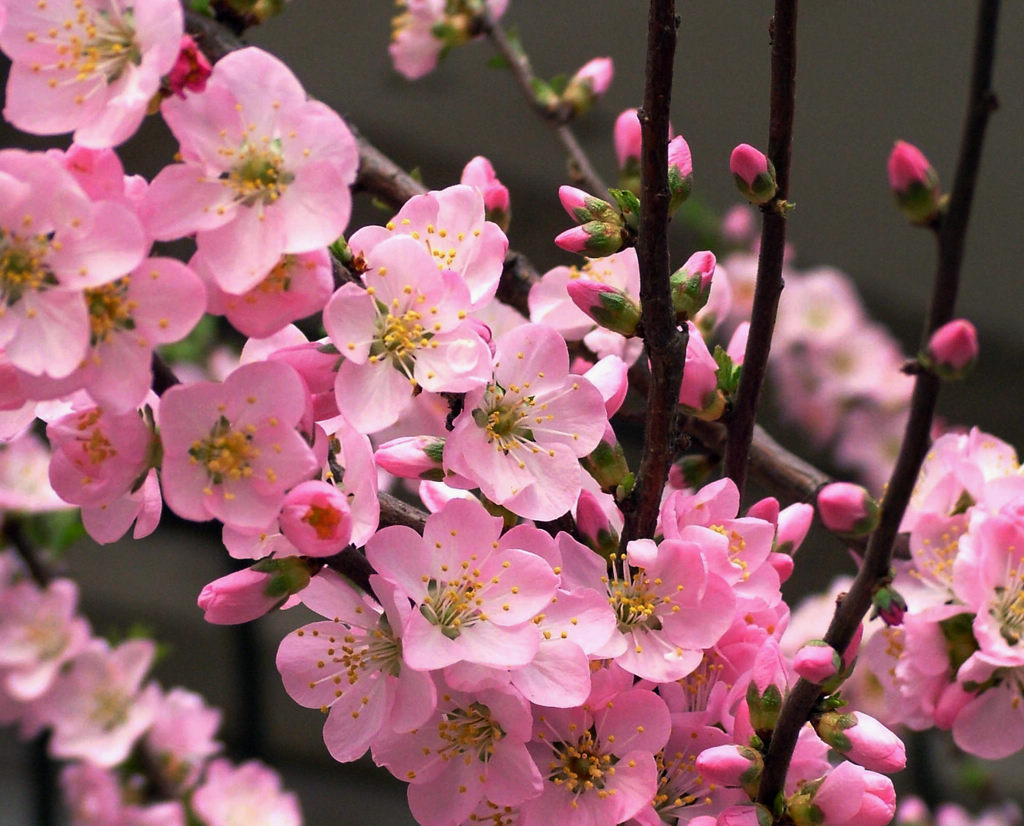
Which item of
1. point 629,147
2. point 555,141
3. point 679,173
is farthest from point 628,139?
point 555,141

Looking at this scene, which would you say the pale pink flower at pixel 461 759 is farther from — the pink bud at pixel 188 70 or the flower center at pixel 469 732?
the pink bud at pixel 188 70

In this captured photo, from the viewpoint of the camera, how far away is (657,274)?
48 cm

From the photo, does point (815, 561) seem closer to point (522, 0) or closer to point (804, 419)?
point (804, 419)

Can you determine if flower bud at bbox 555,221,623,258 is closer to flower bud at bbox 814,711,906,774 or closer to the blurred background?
flower bud at bbox 814,711,906,774

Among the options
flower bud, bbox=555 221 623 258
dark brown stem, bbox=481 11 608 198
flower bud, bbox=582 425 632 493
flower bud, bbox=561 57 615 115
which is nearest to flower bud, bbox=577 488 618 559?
flower bud, bbox=582 425 632 493

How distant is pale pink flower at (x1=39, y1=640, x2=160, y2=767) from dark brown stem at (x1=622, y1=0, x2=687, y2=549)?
41.1 inches

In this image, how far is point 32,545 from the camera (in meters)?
1.41

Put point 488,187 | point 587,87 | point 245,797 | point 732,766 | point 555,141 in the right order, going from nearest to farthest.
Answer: point 732,766 < point 488,187 < point 587,87 < point 245,797 < point 555,141

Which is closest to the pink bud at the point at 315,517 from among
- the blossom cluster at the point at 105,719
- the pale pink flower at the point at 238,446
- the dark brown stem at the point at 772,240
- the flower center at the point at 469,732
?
the pale pink flower at the point at 238,446

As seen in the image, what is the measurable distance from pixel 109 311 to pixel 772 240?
0.93 feet

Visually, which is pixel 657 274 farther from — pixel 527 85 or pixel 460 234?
pixel 527 85

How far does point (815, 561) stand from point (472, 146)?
4.27 ft

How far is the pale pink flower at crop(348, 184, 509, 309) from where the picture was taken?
53 cm

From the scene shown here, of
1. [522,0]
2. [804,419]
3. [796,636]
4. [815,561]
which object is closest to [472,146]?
[522,0]
